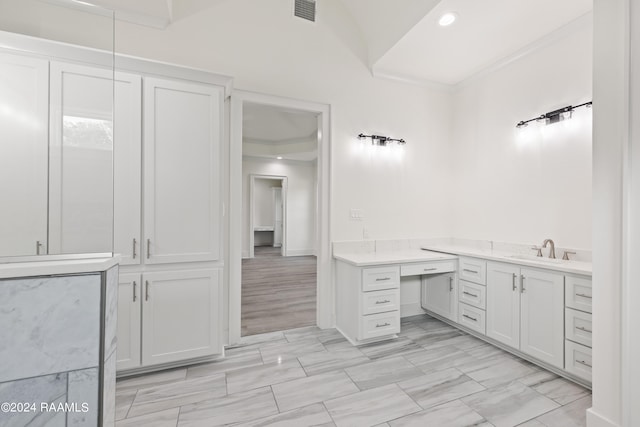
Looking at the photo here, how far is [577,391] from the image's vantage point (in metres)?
1.94

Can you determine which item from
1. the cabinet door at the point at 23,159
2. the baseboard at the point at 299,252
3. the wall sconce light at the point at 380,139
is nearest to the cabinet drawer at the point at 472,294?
the wall sconce light at the point at 380,139

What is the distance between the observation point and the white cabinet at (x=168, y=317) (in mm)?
2020

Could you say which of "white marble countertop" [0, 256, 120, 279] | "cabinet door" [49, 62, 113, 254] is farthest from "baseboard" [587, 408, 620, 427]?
"cabinet door" [49, 62, 113, 254]

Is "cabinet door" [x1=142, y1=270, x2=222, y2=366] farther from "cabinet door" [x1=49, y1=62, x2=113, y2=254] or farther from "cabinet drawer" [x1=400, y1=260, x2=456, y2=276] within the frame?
"cabinet drawer" [x1=400, y1=260, x2=456, y2=276]

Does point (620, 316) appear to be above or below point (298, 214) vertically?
below

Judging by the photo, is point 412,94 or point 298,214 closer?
point 412,94

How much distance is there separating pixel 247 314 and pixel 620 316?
3.29 m

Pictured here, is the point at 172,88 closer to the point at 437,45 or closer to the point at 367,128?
the point at 367,128

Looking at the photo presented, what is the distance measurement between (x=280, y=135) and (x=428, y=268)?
491 cm

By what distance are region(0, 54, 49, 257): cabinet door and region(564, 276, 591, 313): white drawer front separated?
127 inches

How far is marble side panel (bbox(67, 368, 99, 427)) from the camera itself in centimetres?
95

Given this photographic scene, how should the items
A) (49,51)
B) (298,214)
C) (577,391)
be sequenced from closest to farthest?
(49,51)
(577,391)
(298,214)

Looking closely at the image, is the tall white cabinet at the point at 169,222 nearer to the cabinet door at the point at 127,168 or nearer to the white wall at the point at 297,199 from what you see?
the cabinet door at the point at 127,168

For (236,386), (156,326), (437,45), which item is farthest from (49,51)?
(437,45)
